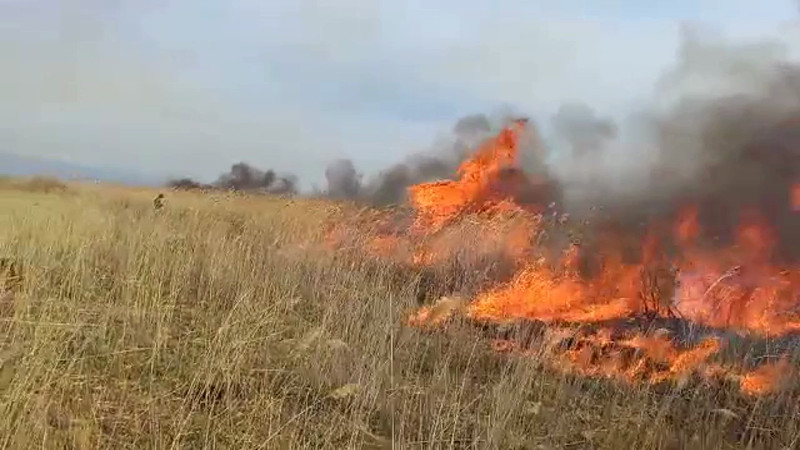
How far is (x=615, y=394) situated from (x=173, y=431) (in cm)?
439

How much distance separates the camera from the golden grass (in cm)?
458


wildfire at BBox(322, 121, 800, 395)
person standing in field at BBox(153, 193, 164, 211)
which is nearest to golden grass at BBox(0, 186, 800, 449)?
wildfire at BBox(322, 121, 800, 395)

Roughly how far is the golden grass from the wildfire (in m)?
0.58

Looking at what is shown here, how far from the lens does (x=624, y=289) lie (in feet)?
37.4

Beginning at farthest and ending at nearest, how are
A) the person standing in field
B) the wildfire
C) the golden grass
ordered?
the person standing in field
the wildfire
the golden grass

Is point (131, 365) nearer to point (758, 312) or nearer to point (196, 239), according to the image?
point (196, 239)

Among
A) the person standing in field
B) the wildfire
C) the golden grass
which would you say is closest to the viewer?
the golden grass

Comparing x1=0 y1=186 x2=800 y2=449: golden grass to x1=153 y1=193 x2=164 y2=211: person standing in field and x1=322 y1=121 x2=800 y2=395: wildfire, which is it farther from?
x1=153 y1=193 x2=164 y2=211: person standing in field

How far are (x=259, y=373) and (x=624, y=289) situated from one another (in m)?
7.28

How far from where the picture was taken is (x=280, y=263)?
Result: 998 centimetres

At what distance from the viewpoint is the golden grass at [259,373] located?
458cm

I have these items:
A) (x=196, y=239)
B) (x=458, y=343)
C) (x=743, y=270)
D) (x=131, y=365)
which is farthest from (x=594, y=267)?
(x=131, y=365)

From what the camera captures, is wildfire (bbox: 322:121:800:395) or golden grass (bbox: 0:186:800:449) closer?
golden grass (bbox: 0:186:800:449)

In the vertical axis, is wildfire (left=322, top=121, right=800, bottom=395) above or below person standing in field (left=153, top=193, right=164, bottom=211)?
→ below
